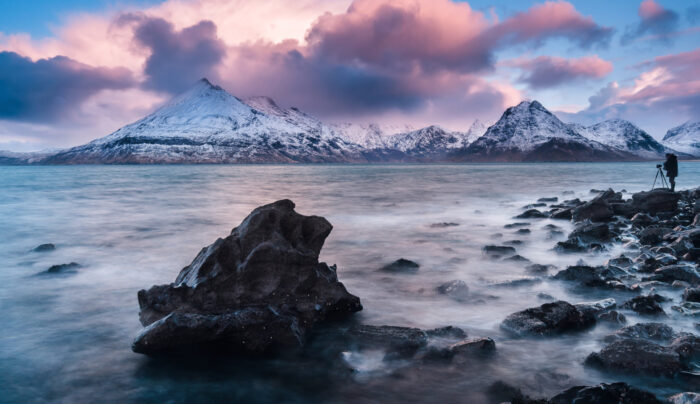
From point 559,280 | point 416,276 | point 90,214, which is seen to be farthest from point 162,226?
point 559,280

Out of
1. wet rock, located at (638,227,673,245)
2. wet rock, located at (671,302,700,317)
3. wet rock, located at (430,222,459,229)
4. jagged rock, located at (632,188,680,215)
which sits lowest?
wet rock, located at (430,222,459,229)

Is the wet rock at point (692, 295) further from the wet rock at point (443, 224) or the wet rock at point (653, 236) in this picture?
the wet rock at point (443, 224)

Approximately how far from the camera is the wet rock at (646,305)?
267 inches

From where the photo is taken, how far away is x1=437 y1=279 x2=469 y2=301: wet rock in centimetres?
845

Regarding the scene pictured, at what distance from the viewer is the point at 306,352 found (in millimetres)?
5984

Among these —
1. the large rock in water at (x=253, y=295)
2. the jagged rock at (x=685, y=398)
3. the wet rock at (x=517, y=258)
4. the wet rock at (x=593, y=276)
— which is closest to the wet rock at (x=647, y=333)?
the jagged rock at (x=685, y=398)

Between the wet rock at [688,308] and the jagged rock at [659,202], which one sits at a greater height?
the jagged rock at [659,202]

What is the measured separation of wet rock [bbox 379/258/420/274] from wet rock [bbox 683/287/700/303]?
5166 mm

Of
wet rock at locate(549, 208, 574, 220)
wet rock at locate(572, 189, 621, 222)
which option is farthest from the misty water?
wet rock at locate(549, 208, 574, 220)

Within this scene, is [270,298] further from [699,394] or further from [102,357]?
[699,394]

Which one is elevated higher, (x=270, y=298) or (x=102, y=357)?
(x=270, y=298)

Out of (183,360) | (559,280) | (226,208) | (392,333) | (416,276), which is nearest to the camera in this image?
(183,360)

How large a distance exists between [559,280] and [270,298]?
618cm

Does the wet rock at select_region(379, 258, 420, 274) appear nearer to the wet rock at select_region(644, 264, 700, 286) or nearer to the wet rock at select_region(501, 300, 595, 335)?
the wet rock at select_region(501, 300, 595, 335)
